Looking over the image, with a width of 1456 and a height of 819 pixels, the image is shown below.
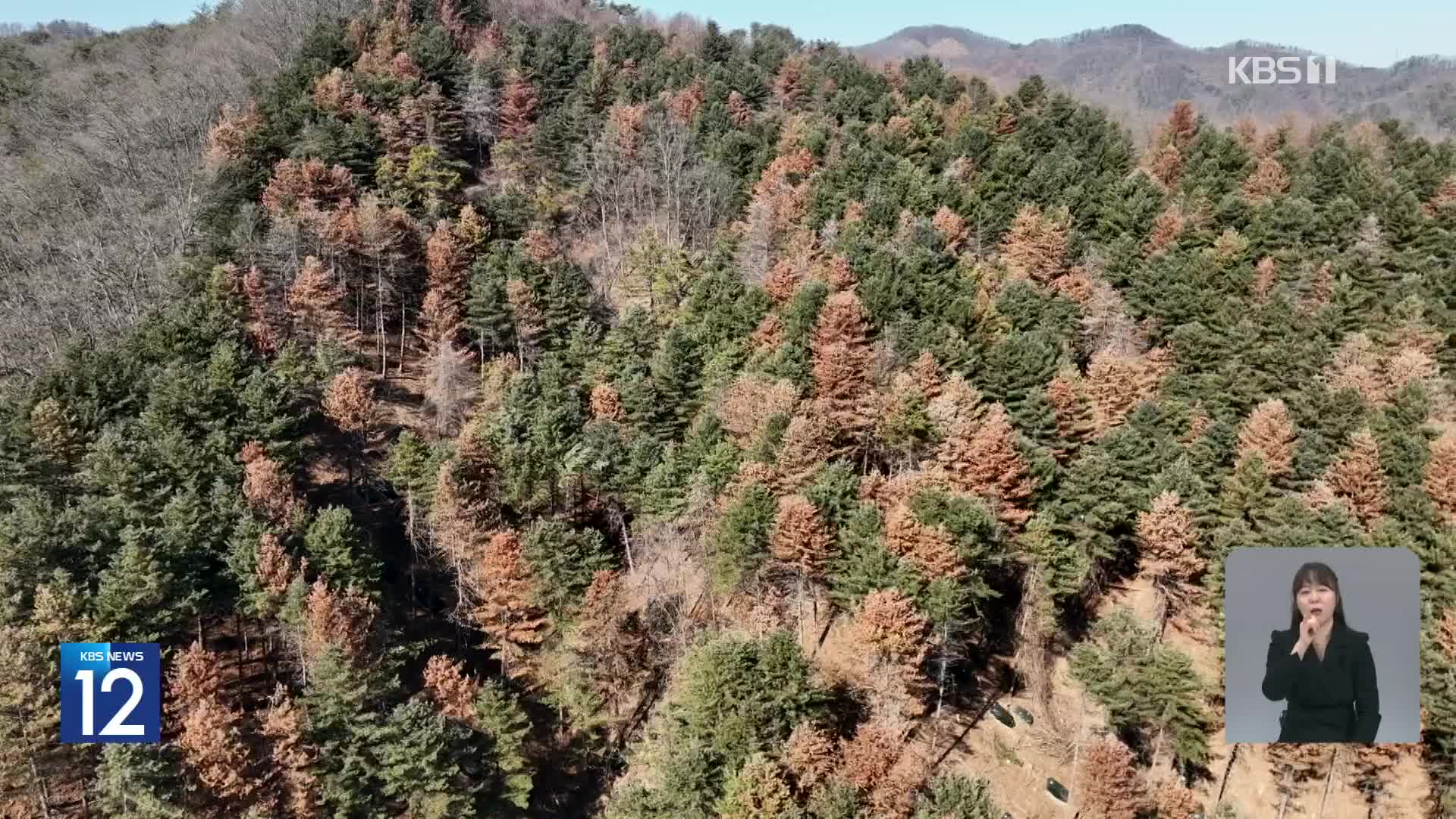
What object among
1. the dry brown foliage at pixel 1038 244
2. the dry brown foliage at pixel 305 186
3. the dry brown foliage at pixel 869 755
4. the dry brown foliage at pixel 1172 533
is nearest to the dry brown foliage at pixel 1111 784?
the dry brown foliage at pixel 869 755

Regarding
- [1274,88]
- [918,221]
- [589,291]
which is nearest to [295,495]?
[589,291]

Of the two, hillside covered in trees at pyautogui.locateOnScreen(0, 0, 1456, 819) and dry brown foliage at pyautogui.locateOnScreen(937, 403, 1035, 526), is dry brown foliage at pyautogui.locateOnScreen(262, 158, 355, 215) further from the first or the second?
dry brown foliage at pyautogui.locateOnScreen(937, 403, 1035, 526)

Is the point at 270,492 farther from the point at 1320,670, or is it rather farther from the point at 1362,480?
the point at 1362,480

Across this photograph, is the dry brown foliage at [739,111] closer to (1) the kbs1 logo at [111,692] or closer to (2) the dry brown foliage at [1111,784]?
(2) the dry brown foliage at [1111,784]

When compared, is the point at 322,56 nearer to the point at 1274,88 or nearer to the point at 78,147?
the point at 78,147

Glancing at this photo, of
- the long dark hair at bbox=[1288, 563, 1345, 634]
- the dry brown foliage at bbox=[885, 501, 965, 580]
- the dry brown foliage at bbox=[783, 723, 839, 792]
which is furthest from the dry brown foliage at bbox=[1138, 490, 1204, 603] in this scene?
the long dark hair at bbox=[1288, 563, 1345, 634]

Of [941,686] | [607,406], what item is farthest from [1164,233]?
[607,406]
